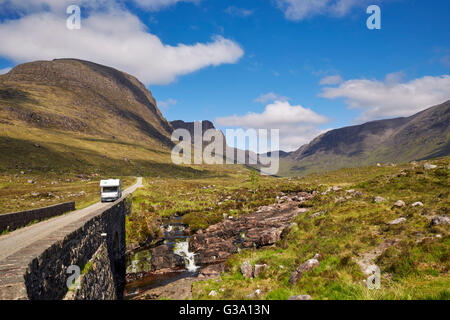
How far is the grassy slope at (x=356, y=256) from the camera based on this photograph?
39.3 feet

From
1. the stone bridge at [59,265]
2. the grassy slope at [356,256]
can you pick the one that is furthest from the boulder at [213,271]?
the stone bridge at [59,265]

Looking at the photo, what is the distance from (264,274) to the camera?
18156 millimetres

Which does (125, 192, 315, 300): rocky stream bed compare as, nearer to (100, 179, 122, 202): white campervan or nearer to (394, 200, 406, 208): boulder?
(100, 179, 122, 202): white campervan

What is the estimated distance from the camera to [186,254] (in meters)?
31.5

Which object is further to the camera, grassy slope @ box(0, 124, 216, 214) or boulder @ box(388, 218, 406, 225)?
grassy slope @ box(0, 124, 216, 214)

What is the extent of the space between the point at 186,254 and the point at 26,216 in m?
17.6

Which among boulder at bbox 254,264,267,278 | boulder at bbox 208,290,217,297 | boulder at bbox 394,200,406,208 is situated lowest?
boulder at bbox 208,290,217,297

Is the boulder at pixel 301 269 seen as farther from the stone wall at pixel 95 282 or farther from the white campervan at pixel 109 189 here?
the white campervan at pixel 109 189

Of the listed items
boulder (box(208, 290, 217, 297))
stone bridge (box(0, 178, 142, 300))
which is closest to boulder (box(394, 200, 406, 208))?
boulder (box(208, 290, 217, 297))

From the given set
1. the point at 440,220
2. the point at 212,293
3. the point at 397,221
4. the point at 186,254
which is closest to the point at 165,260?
the point at 186,254

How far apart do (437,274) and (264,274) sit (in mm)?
10178

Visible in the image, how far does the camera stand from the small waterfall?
27.7 meters

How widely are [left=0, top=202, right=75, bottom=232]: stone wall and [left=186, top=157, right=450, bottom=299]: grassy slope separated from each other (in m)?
16.6
